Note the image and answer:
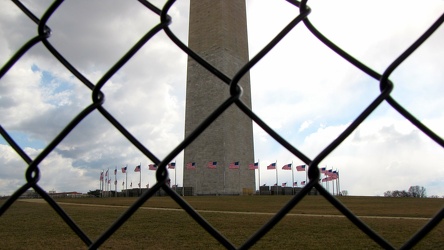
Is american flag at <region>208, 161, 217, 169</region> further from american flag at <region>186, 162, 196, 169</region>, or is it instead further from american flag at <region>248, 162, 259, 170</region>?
american flag at <region>248, 162, 259, 170</region>

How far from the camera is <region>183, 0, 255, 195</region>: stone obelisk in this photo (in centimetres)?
3055

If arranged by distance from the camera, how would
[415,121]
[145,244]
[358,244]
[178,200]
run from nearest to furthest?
[415,121]
[178,200]
[358,244]
[145,244]

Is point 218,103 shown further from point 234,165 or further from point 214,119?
point 214,119

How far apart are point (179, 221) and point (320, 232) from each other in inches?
144

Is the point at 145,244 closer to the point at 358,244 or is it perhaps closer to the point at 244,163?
the point at 358,244

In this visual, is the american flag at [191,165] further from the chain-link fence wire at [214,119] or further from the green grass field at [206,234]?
the chain-link fence wire at [214,119]

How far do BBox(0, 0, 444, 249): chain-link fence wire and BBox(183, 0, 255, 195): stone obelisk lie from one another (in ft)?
94.6

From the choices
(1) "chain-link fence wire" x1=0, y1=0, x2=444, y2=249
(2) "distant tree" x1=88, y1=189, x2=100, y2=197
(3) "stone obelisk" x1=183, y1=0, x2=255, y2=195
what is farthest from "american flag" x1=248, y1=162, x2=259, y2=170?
(1) "chain-link fence wire" x1=0, y1=0, x2=444, y2=249

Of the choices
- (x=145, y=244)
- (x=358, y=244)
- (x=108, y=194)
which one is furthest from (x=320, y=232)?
(x=108, y=194)

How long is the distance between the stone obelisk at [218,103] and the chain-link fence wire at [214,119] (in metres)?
28.8

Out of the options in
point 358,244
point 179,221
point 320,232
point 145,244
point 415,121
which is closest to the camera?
point 415,121

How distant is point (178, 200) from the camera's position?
1.01m

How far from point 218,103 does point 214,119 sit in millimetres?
29723

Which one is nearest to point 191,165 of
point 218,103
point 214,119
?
point 218,103
